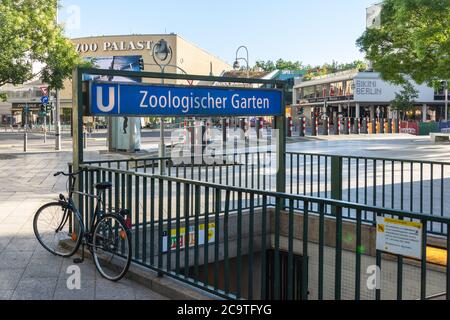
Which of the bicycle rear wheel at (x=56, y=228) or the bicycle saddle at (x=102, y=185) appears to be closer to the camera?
the bicycle saddle at (x=102, y=185)

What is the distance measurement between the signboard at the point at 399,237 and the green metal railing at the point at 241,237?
0.04 metres

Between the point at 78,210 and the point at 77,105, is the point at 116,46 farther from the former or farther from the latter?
the point at 77,105

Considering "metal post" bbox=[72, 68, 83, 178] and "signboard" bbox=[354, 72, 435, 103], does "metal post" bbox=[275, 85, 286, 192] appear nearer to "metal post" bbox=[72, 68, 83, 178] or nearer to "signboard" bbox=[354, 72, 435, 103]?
"metal post" bbox=[72, 68, 83, 178]

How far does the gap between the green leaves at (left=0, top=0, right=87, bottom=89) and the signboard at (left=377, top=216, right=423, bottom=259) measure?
19.2 m

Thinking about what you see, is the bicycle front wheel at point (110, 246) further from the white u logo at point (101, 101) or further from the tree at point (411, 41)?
the tree at point (411, 41)

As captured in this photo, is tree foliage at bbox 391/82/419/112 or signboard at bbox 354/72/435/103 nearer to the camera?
tree foliage at bbox 391/82/419/112

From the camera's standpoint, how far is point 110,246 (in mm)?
5148

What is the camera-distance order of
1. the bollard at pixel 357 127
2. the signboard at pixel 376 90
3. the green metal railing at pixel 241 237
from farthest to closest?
the signboard at pixel 376 90
the bollard at pixel 357 127
the green metal railing at pixel 241 237

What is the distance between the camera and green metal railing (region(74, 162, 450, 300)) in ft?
12.1

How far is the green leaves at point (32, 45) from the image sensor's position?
20297 millimetres

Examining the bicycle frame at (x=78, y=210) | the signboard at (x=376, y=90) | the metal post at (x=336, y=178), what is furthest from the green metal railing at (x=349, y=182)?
the signboard at (x=376, y=90)

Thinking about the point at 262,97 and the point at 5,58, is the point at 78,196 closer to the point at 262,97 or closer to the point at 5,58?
the point at 262,97

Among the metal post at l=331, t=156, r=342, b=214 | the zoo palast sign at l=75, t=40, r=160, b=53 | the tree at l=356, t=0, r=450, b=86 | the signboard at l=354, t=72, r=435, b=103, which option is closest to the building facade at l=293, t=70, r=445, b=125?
the signboard at l=354, t=72, r=435, b=103
